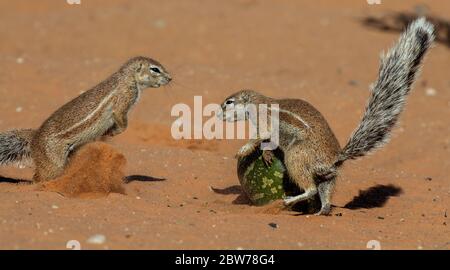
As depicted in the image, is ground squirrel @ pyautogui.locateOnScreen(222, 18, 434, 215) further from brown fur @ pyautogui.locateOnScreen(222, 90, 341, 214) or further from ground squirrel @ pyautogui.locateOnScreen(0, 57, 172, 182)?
ground squirrel @ pyautogui.locateOnScreen(0, 57, 172, 182)

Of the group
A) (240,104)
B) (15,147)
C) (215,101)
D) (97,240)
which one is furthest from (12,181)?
(215,101)

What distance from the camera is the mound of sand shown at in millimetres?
6934

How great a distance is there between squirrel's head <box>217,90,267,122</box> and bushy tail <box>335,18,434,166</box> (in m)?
1.00

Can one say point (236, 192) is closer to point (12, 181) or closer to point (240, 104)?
point (240, 104)

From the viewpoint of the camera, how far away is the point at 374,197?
794 cm

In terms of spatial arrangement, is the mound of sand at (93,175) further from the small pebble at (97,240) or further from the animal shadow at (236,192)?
the small pebble at (97,240)

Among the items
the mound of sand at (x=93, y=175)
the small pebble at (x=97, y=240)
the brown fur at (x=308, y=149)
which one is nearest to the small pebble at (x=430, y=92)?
the brown fur at (x=308, y=149)

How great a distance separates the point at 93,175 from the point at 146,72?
136 cm

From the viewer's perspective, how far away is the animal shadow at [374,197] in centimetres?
775

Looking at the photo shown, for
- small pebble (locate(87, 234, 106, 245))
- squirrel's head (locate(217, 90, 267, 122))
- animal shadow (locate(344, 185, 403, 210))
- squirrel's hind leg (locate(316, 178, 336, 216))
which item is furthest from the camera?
animal shadow (locate(344, 185, 403, 210))

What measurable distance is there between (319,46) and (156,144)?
5446 mm

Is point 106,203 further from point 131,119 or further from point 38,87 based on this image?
point 38,87

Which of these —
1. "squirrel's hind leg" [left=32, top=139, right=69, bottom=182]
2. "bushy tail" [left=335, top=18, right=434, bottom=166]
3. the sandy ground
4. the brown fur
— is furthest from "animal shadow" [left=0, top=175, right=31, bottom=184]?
"bushy tail" [left=335, top=18, right=434, bottom=166]

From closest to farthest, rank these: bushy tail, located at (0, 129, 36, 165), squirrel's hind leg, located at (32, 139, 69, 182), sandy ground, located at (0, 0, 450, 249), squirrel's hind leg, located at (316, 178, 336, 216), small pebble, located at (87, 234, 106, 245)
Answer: small pebble, located at (87, 234, 106, 245), sandy ground, located at (0, 0, 450, 249), squirrel's hind leg, located at (316, 178, 336, 216), squirrel's hind leg, located at (32, 139, 69, 182), bushy tail, located at (0, 129, 36, 165)
